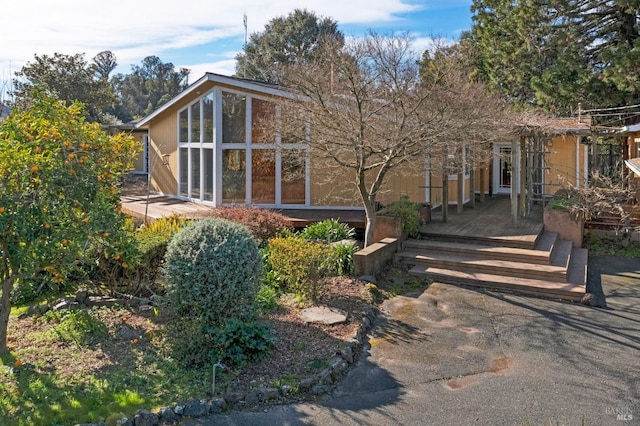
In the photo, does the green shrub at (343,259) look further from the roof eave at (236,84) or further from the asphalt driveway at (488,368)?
the roof eave at (236,84)

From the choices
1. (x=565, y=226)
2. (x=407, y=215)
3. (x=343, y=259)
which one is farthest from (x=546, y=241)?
(x=343, y=259)

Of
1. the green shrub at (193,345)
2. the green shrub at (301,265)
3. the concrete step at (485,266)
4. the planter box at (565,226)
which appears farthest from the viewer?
the planter box at (565,226)

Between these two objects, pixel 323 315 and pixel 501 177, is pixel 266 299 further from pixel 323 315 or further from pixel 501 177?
pixel 501 177

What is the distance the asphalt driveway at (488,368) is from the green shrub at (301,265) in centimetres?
106

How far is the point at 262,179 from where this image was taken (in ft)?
43.9

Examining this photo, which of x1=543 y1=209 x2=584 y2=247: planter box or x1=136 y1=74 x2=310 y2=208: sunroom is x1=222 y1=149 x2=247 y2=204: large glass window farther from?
x1=543 y1=209 x2=584 y2=247: planter box

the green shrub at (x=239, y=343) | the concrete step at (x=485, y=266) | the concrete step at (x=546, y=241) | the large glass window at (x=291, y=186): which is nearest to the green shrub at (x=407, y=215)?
the concrete step at (x=485, y=266)

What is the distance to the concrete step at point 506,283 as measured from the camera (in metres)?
7.71

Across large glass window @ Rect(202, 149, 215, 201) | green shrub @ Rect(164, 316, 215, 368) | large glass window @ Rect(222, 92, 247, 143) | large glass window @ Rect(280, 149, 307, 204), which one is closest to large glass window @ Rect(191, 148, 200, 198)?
large glass window @ Rect(202, 149, 215, 201)

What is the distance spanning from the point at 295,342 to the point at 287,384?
38.7 inches

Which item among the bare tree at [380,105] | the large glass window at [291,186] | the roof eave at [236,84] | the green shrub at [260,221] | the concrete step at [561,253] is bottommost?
the concrete step at [561,253]

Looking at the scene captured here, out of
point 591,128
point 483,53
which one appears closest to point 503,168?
point 483,53

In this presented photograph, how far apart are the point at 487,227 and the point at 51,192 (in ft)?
28.3

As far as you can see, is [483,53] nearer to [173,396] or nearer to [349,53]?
[349,53]
